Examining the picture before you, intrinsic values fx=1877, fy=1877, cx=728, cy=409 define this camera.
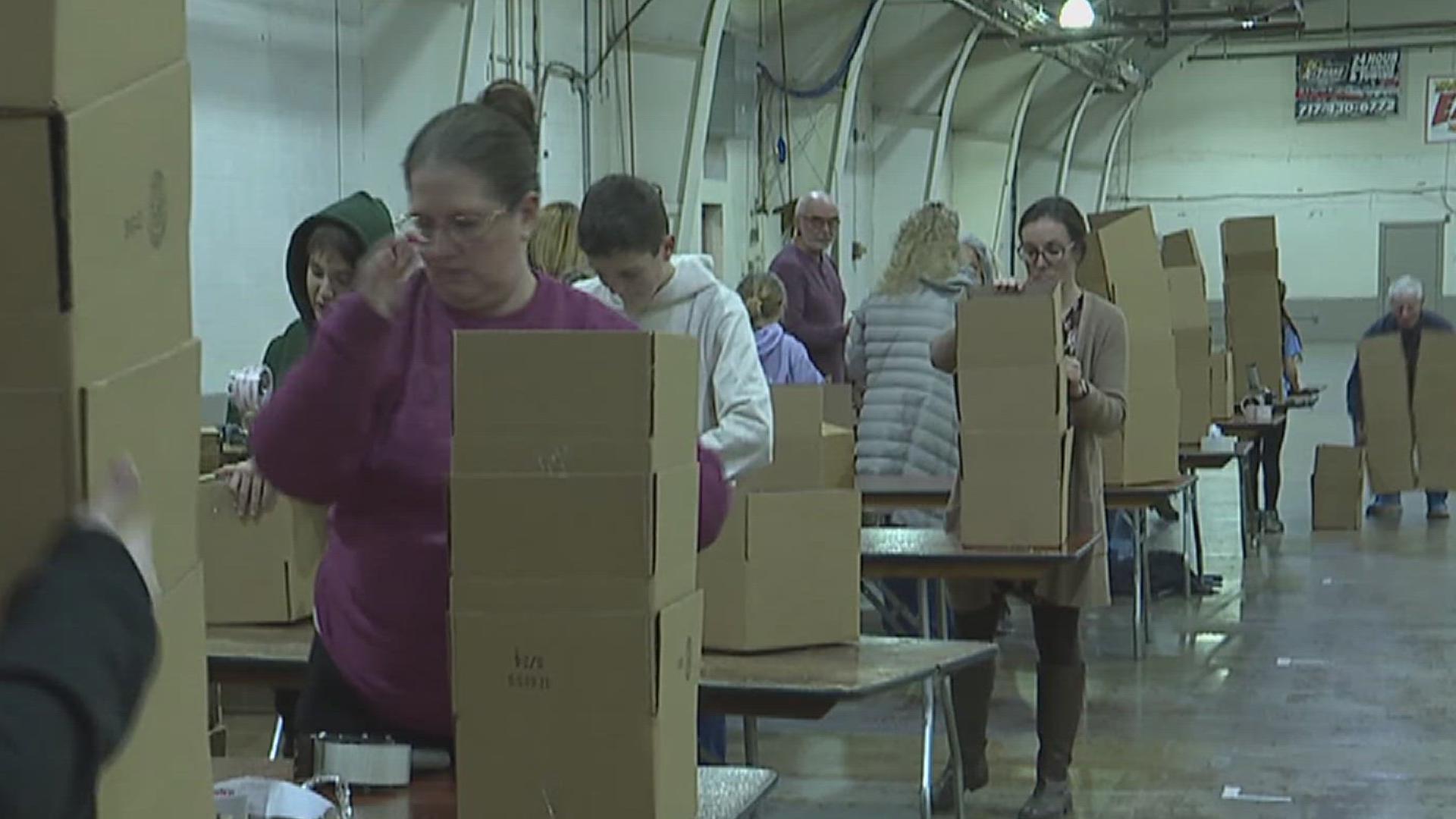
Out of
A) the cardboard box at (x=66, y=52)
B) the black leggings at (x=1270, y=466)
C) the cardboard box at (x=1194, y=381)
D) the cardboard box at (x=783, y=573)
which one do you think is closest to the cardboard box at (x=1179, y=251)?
the cardboard box at (x=1194, y=381)

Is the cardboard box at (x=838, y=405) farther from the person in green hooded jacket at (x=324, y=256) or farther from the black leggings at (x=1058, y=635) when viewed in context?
the person in green hooded jacket at (x=324, y=256)

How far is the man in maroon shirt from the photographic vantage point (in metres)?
7.40

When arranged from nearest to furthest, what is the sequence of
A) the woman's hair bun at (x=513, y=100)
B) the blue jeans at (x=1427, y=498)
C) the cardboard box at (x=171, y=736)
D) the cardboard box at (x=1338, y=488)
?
1. the cardboard box at (x=171, y=736)
2. the woman's hair bun at (x=513, y=100)
3. the cardboard box at (x=1338, y=488)
4. the blue jeans at (x=1427, y=498)

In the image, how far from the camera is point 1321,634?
691 centimetres

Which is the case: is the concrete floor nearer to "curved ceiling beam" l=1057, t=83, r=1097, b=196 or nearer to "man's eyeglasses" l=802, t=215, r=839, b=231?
"man's eyeglasses" l=802, t=215, r=839, b=231

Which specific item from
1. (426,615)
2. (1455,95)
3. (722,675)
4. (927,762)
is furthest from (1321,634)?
(1455,95)

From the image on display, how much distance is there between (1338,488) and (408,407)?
8402 millimetres

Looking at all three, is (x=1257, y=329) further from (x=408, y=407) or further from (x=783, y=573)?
(x=408, y=407)

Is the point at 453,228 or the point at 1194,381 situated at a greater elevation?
the point at 453,228

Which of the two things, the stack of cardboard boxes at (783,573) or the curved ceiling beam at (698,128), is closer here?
the stack of cardboard boxes at (783,573)

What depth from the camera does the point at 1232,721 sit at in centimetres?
558

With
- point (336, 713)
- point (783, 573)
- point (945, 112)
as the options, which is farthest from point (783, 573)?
point (945, 112)

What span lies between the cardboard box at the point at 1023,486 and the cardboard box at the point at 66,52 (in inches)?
130

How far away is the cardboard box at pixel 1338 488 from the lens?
9.68 metres
